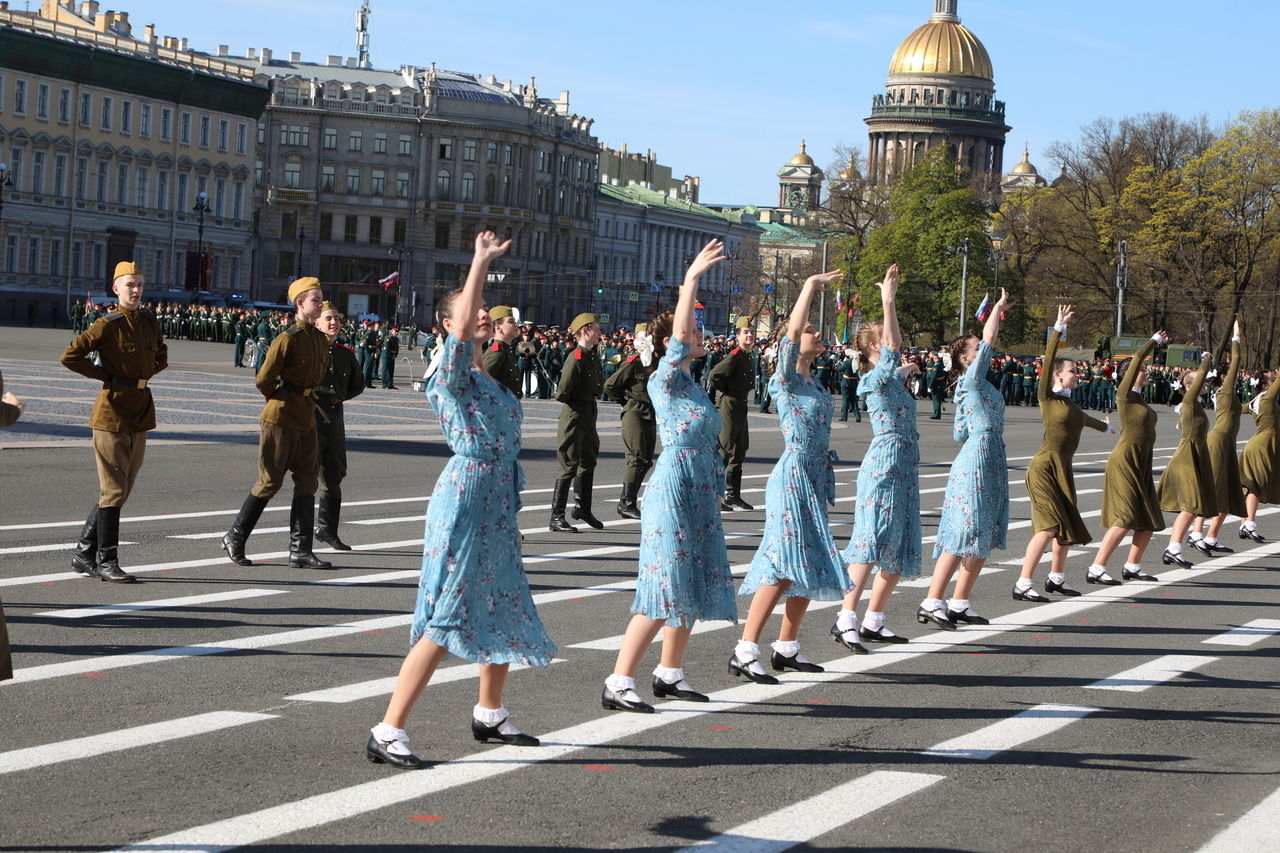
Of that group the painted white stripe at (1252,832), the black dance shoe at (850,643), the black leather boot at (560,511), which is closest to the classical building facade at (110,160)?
the black leather boot at (560,511)

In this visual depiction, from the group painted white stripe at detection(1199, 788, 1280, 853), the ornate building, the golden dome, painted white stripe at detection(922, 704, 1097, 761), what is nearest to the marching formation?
painted white stripe at detection(922, 704, 1097, 761)

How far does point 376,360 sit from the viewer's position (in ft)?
163

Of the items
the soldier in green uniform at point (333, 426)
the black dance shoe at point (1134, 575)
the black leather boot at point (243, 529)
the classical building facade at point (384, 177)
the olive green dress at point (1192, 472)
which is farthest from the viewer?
the classical building facade at point (384, 177)

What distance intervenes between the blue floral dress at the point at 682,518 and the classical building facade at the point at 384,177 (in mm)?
123813

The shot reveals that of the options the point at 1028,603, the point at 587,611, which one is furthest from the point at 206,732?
the point at 1028,603

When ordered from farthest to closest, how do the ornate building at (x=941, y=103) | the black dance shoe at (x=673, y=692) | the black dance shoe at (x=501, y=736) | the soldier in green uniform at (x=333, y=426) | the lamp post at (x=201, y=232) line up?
the ornate building at (x=941, y=103) → the lamp post at (x=201, y=232) → the soldier in green uniform at (x=333, y=426) → the black dance shoe at (x=673, y=692) → the black dance shoe at (x=501, y=736)

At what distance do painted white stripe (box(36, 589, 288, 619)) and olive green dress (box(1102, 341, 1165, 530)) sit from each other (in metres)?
6.16

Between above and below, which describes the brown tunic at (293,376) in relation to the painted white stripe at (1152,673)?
above

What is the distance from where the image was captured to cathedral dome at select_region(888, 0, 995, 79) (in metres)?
163

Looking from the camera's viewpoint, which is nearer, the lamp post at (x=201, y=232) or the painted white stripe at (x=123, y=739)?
the painted white stripe at (x=123, y=739)

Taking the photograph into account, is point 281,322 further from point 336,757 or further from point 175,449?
point 336,757

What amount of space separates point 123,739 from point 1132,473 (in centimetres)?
867

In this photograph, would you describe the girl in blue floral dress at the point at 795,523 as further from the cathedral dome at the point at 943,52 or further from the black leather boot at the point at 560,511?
the cathedral dome at the point at 943,52

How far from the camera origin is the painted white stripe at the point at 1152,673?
927 centimetres
